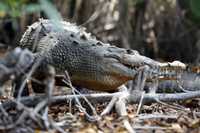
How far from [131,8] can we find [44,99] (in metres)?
6.45

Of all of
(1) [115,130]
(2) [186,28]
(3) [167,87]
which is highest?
(2) [186,28]

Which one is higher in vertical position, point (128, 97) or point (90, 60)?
point (90, 60)

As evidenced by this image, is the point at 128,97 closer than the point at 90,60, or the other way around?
the point at 128,97

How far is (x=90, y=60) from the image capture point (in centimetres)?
466

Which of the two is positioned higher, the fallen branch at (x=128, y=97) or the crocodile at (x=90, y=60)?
the crocodile at (x=90, y=60)

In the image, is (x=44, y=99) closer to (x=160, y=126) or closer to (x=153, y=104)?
(x=160, y=126)

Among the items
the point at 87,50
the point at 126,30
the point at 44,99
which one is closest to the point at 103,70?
the point at 87,50

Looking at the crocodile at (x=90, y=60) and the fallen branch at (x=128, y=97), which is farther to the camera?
the crocodile at (x=90, y=60)

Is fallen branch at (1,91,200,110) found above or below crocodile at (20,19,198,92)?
below

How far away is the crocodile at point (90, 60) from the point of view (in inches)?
175

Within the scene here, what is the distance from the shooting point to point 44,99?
3.15 meters

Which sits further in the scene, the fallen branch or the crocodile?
the crocodile

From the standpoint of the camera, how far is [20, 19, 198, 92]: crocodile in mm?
4434

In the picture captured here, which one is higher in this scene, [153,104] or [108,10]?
[108,10]
